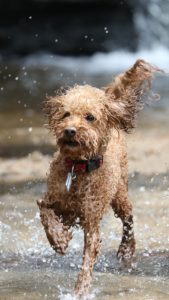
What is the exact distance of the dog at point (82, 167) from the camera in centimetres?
609

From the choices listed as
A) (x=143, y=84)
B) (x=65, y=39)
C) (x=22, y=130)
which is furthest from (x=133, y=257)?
(x=65, y=39)


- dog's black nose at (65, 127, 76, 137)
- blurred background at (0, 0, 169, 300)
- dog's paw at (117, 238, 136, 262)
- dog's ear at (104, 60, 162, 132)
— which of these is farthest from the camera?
dog's paw at (117, 238, 136, 262)

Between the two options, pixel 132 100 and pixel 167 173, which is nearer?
pixel 132 100

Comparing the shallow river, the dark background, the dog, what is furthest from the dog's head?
the dark background

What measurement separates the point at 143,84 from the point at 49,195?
1.57 metres

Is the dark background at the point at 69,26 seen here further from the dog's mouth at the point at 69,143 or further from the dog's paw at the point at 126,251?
the dog's mouth at the point at 69,143

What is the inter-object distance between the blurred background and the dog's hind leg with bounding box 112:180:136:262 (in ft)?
0.37

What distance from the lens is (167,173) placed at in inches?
414

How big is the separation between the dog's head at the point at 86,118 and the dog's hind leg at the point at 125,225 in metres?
0.97

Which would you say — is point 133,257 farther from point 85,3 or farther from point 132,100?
point 85,3

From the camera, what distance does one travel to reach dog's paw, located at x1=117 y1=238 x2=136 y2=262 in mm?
7807

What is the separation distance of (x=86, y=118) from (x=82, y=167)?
382 mm

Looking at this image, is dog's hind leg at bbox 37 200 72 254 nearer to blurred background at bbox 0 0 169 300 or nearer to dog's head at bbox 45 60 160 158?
blurred background at bbox 0 0 169 300

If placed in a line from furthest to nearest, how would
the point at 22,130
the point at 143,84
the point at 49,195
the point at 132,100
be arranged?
the point at 22,130 → the point at 143,84 → the point at 132,100 → the point at 49,195
